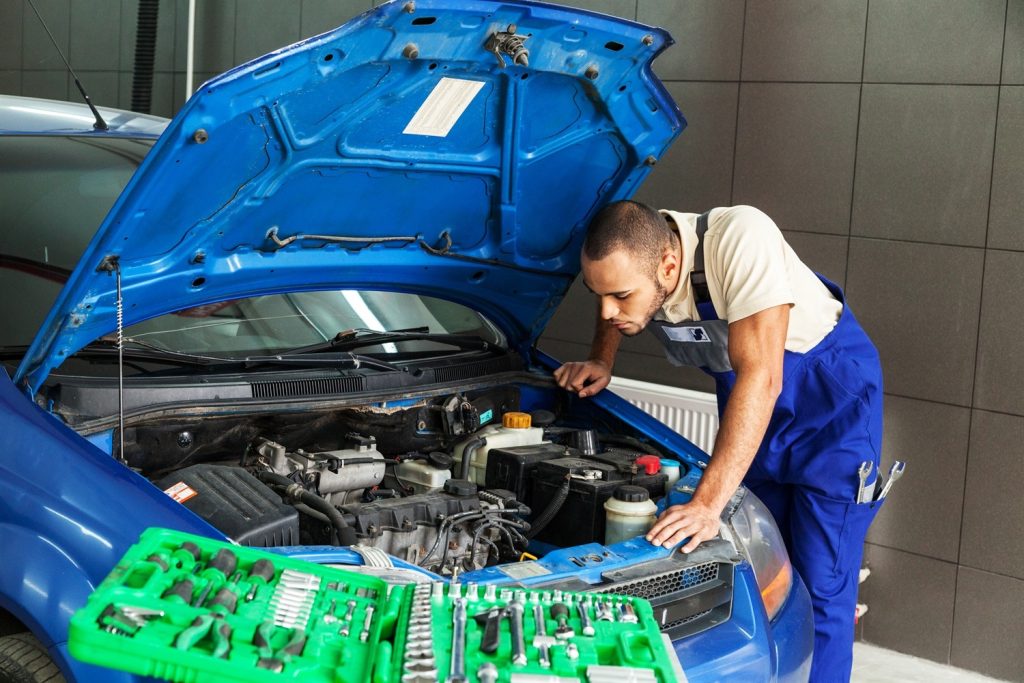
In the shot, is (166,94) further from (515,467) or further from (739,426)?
(739,426)

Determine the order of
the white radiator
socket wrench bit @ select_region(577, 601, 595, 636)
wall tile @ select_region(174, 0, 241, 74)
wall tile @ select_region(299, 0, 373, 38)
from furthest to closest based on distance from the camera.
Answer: wall tile @ select_region(174, 0, 241, 74), wall tile @ select_region(299, 0, 373, 38), the white radiator, socket wrench bit @ select_region(577, 601, 595, 636)

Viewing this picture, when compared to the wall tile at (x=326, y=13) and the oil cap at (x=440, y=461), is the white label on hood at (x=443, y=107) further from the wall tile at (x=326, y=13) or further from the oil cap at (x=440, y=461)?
the wall tile at (x=326, y=13)

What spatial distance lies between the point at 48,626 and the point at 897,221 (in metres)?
3.10

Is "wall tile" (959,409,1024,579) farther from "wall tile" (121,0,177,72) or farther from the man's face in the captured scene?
"wall tile" (121,0,177,72)

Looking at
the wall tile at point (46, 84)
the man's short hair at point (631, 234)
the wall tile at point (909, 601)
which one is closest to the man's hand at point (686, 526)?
the man's short hair at point (631, 234)

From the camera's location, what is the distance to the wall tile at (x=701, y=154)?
4.33 metres

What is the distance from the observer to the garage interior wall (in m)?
3.67

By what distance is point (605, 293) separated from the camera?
2.56 metres

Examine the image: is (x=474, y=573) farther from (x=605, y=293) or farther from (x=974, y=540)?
(x=974, y=540)

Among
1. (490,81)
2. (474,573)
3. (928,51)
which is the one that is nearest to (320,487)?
(474,573)

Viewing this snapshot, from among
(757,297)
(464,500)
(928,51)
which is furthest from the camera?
(928,51)

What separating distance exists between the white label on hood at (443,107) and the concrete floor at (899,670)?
2.46m

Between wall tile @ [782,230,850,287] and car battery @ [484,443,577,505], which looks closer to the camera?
car battery @ [484,443,577,505]

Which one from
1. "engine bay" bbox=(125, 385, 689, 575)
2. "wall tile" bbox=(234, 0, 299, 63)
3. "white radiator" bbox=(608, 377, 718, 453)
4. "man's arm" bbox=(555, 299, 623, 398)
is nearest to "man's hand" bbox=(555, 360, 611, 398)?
"man's arm" bbox=(555, 299, 623, 398)
